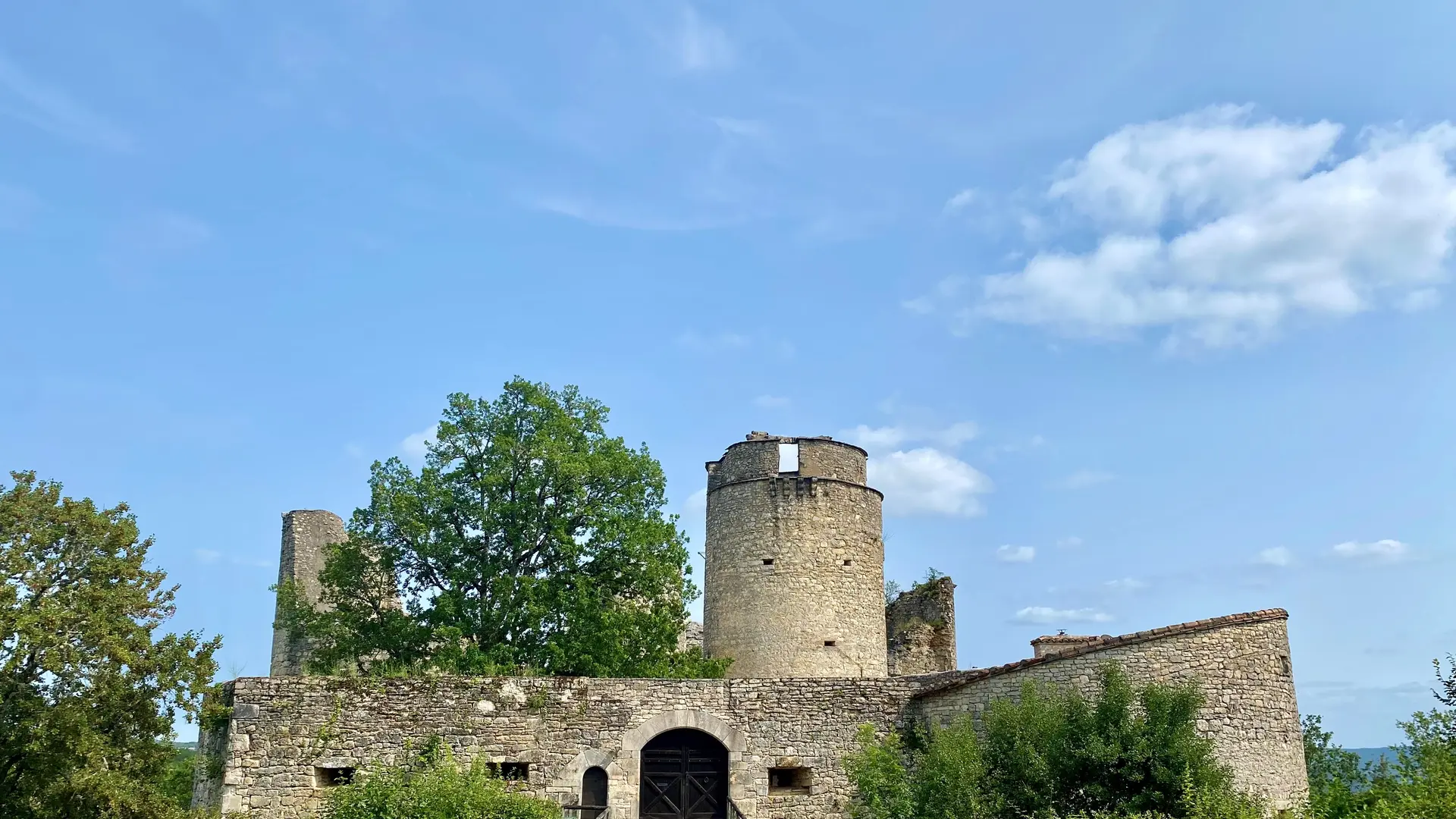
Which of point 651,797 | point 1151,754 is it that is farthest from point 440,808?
point 1151,754

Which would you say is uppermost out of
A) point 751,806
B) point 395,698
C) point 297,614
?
point 297,614

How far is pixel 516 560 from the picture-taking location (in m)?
21.4

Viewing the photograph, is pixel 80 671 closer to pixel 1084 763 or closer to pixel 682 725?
pixel 682 725

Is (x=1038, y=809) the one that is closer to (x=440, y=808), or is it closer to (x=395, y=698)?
(x=440, y=808)

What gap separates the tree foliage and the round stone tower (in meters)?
7.63

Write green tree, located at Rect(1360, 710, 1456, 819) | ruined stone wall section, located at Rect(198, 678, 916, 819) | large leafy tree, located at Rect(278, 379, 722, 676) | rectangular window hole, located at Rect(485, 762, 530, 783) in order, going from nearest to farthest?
green tree, located at Rect(1360, 710, 1456, 819) < ruined stone wall section, located at Rect(198, 678, 916, 819) < rectangular window hole, located at Rect(485, 762, 530, 783) < large leafy tree, located at Rect(278, 379, 722, 676)

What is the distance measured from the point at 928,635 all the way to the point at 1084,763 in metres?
11.1

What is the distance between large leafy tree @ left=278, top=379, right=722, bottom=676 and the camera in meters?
20.5

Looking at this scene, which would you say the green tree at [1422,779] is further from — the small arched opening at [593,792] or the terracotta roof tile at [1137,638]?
the small arched opening at [593,792]

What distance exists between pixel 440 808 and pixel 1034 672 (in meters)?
8.05

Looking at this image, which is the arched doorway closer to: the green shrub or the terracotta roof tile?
the green shrub

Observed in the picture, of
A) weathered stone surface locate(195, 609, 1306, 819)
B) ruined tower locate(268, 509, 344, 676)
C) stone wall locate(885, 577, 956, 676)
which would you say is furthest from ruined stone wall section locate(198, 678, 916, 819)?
ruined tower locate(268, 509, 344, 676)

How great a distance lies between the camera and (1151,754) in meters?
13.0

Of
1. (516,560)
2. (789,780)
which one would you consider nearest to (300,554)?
(516,560)
